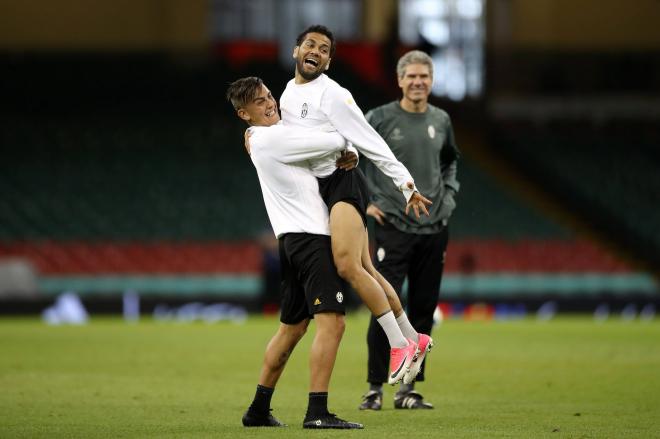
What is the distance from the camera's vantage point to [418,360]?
7750 millimetres

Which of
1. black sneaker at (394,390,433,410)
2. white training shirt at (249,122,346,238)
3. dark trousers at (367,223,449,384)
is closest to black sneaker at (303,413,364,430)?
white training shirt at (249,122,346,238)

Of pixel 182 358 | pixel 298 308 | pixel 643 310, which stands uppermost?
pixel 298 308

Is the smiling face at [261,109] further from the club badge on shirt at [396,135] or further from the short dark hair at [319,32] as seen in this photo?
the club badge on shirt at [396,135]

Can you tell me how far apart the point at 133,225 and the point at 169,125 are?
4.74 meters

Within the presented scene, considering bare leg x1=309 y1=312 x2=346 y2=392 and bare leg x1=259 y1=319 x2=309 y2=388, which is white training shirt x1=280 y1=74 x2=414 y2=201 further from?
bare leg x1=259 y1=319 x2=309 y2=388

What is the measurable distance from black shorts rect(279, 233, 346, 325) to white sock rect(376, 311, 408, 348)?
267mm

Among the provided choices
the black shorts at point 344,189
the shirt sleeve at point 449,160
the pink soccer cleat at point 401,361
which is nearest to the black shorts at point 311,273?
the black shorts at point 344,189

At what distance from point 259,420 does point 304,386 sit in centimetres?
290

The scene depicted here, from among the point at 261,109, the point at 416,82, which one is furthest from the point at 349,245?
the point at 416,82

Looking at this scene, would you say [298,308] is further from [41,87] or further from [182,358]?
[41,87]

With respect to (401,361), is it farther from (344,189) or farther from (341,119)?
(341,119)

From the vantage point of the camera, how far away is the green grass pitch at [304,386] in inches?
301

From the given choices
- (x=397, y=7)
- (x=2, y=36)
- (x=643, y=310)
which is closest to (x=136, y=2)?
(x=2, y=36)

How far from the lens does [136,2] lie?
1414 inches
